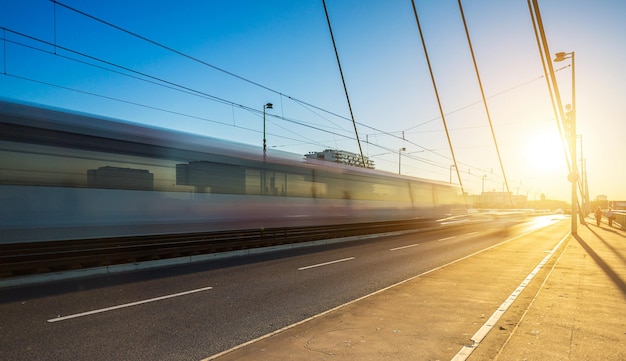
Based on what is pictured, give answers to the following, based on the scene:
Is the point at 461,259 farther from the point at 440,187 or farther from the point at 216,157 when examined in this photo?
the point at 440,187

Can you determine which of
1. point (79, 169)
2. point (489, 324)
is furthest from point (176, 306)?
point (79, 169)

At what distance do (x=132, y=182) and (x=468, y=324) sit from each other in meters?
8.63

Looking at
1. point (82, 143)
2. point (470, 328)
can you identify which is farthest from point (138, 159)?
→ point (470, 328)

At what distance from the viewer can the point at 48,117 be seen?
28.7 ft

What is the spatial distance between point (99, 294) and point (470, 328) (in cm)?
639

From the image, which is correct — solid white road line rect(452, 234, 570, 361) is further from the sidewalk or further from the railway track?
the railway track

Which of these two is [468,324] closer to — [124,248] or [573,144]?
[124,248]

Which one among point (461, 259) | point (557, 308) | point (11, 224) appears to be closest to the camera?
point (557, 308)

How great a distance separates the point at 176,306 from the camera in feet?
20.6

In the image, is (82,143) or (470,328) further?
(82,143)

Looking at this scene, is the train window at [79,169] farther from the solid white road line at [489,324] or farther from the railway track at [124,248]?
the solid white road line at [489,324]

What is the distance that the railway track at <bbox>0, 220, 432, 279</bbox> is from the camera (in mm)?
8555

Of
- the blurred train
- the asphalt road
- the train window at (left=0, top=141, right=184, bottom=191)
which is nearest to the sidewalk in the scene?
the asphalt road

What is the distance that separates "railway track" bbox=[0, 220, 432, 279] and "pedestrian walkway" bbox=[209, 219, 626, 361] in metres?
6.62
